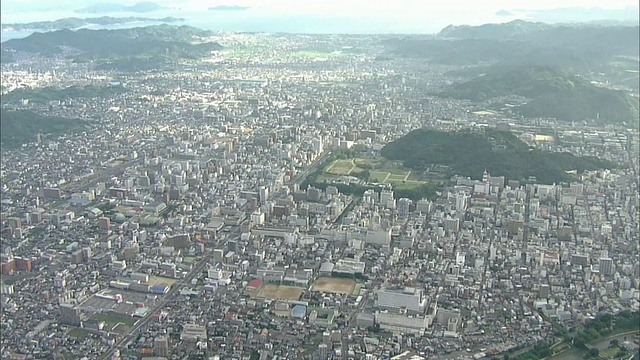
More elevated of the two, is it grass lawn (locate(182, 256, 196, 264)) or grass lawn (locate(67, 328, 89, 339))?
grass lawn (locate(182, 256, 196, 264))

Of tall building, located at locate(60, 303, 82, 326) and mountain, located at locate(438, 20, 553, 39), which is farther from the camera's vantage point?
mountain, located at locate(438, 20, 553, 39)

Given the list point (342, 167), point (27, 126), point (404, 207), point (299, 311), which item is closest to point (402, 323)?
point (299, 311)

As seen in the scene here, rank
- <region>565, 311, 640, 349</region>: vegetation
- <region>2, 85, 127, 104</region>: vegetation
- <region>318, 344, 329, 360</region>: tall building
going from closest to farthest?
<region>318, 344, 329, 360</region>: tall building → <region>565, 311, 640, 349</region>: vegetation → <region>2, 85, 127, 104</region>: vegetation

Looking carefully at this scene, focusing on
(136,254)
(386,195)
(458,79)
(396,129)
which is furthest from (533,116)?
(136,254)

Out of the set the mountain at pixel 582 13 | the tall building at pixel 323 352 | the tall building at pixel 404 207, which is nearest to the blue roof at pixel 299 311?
the tall building at pixel 323 352

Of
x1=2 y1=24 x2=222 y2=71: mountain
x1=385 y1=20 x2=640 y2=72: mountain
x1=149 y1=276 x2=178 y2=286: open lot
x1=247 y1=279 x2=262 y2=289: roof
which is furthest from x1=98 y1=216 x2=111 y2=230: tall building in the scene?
x1=385 y1=20 x2=640 y2=72: mountain

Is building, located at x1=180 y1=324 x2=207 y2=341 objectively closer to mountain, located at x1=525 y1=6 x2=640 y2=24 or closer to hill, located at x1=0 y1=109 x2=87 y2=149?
hill, located at x1=0 y1=109 x2=87 y2=149
